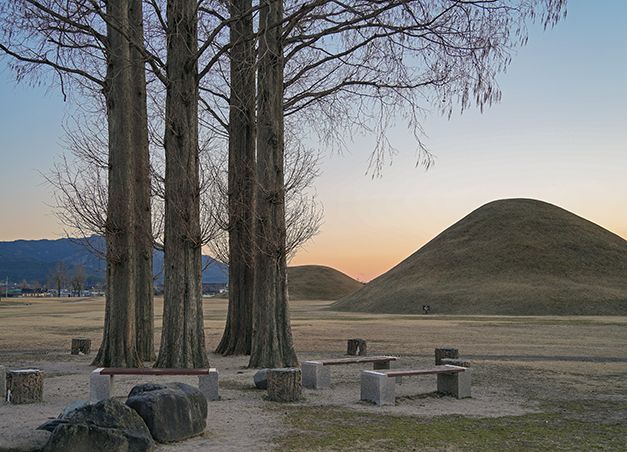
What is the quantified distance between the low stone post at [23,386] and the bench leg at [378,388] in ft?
16.8

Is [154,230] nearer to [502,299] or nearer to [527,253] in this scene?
[502,299]

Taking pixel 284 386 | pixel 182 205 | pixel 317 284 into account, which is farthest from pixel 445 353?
pixel 317 284

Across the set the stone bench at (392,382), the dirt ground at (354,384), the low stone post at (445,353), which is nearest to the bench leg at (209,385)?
the dirt ground at (354,384)

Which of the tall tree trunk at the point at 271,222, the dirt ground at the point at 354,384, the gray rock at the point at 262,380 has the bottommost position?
the dirt ground at the point at 354,384

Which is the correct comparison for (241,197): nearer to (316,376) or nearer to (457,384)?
(316,376)

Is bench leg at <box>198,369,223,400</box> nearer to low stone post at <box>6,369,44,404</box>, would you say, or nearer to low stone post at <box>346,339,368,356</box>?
low stone post at <box>6,369,44,404</box>

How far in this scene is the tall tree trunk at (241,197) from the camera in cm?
1611

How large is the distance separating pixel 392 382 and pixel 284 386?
1720mm

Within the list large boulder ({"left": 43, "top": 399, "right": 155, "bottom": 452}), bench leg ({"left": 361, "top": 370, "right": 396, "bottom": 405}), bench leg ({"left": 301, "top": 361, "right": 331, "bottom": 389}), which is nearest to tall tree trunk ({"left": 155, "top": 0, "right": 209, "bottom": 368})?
bench leg ({"left": 301, "top": 361, "right": 331, "bottom": 389})

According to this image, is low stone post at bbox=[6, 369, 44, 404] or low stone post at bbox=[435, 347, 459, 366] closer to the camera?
low stone post at bbox=[6, 369, 44, 404]

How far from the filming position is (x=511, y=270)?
65625mm

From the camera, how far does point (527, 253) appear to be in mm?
69125

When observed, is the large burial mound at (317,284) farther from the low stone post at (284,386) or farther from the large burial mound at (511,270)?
the low stone post at (284,386)

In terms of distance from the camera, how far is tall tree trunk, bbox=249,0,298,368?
1303 cm
